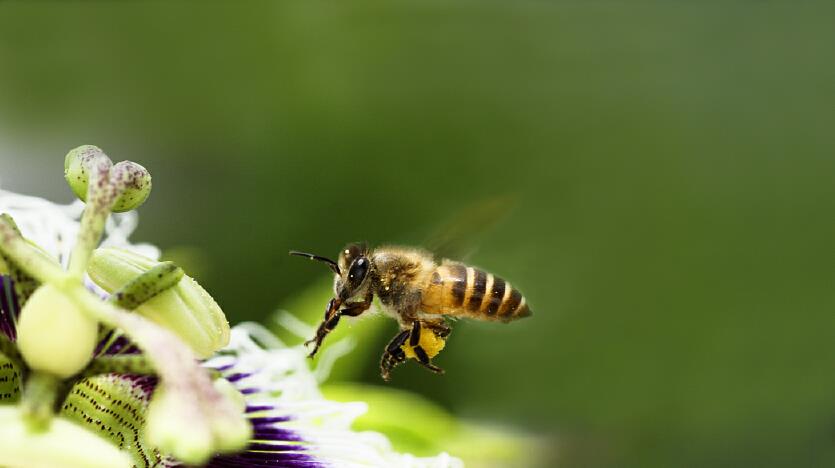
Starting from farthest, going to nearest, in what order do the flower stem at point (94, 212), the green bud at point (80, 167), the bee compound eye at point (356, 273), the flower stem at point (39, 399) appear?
the bee compound eye at point (356, 273)
the green bud at point (80, 167)
the flower stem at point (94, 212)
the flower stem at point (39, 399)

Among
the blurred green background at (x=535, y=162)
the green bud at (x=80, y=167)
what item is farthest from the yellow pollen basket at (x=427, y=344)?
the blurred green background at (x=535, y=162)

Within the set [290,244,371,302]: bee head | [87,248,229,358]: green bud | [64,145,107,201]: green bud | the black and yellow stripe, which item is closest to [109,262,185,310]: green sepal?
[87,248,229,358]: green bud

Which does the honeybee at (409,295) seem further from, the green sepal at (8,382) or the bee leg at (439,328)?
the green sepal at (8,382)

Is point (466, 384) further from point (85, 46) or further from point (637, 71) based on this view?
point (85, 46)

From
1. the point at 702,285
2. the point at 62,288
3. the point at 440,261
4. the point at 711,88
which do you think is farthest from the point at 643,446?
the point at 62,288

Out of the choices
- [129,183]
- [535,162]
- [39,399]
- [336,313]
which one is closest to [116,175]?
[129,183]

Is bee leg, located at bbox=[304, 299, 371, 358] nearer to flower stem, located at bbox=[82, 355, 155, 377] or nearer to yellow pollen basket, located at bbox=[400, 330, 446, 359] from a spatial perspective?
yellow pollen basket, located at bbox=[400, 330, 446, 359]
